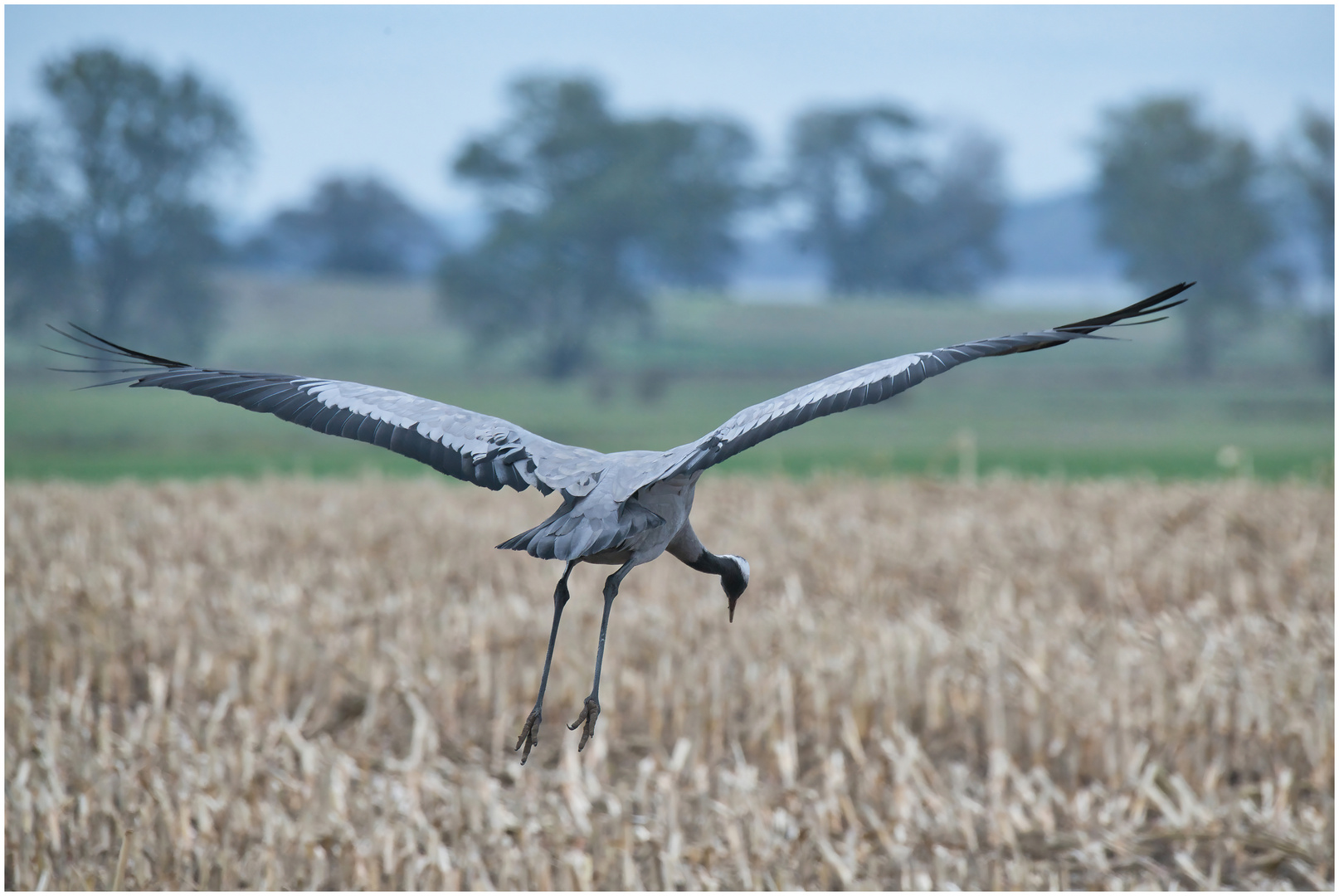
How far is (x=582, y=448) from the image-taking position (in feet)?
3.09

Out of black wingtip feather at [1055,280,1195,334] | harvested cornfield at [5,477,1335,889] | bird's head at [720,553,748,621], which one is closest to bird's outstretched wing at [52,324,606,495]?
bird's head at [720,553,748,621]

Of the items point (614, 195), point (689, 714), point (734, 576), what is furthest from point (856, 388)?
point (689, 714)

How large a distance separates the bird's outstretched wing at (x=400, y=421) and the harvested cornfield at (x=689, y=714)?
324cm

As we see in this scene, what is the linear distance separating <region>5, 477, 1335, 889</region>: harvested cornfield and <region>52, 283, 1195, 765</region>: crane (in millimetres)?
3247

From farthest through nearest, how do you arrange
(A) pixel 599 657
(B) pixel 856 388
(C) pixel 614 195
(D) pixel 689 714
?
(D) pixel 689 714 → (C) pixel 614 195 → (B) pixel 856 388 → (A) pixel 599 657

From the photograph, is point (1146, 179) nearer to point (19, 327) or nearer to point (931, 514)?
point (931, 514)

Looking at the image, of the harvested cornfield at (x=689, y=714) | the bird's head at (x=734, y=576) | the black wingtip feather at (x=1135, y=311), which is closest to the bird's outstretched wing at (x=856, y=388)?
the black wingtip feather at (x=1135, y=311)

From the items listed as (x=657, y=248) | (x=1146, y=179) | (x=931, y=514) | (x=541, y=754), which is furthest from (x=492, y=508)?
(x=1146, y=179)

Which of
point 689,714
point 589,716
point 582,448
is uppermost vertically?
point 582,448

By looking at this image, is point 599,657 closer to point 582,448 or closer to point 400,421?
point 582,448

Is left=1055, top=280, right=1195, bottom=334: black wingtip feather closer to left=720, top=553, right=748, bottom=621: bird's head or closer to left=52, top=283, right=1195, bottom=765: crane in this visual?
left=52, top=283, right=1195, bottom=765: crane

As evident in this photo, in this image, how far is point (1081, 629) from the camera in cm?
647

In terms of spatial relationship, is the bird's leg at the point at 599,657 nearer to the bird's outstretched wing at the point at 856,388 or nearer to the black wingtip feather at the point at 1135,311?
the bird's outstretched wing at the point at 856,388

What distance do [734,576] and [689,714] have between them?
451 cm
